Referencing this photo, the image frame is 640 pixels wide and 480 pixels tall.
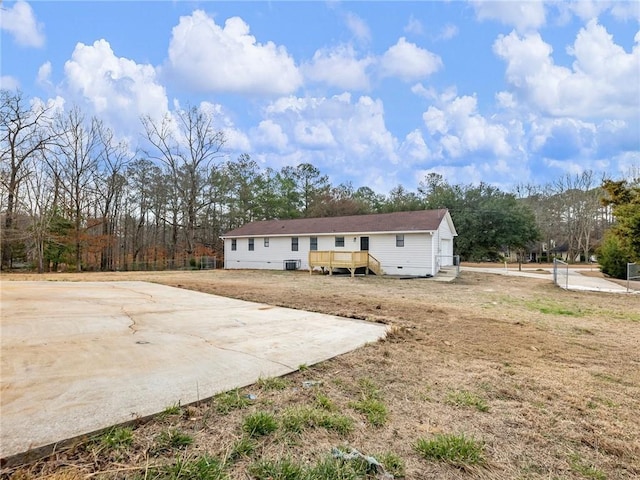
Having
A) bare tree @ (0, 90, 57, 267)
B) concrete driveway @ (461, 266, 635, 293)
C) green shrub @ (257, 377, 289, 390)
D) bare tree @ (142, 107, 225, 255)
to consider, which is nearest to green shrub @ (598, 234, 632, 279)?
concrete driveway @ (461, 266, 635, 293)

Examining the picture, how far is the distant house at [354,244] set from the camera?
741 inches

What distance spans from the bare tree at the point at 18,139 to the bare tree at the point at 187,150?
27.4 ft

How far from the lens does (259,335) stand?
5.12 meters

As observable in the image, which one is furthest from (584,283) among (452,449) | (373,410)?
(452,449)

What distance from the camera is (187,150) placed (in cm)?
2856

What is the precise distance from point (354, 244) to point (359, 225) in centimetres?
142

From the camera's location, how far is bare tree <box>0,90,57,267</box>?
18.4m

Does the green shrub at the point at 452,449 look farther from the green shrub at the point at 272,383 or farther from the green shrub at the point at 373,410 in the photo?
the green shrub at the point at 272,383

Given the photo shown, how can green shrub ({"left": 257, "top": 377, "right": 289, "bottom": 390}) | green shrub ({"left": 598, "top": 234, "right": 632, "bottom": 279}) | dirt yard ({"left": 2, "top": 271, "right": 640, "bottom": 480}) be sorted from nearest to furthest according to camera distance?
dirt yard ({"left": 2, "top": 271, "right": 640, "bottom": 480}) < green shrub ({"left": 257, "top": 377, "right": 289, "bottom": 390}) < green shrub ({"left": 598, "top": 234, "right": 632, "bottom": 279})

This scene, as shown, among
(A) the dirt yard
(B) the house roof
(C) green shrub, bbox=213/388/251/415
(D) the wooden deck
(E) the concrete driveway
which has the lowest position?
(E) the concrete driveway

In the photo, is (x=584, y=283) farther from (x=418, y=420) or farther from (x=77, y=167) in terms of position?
(x=77, y=167)

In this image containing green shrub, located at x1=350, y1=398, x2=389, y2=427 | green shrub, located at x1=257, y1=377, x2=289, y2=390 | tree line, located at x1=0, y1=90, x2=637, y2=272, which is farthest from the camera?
tree line, located at x1=0, y1=90, x2=637, y2=272

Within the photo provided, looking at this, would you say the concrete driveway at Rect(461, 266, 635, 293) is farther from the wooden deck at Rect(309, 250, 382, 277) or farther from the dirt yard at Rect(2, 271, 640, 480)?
the dirt yard at Rect(2, 271, 640, 480)

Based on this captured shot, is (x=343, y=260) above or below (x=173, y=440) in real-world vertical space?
above
